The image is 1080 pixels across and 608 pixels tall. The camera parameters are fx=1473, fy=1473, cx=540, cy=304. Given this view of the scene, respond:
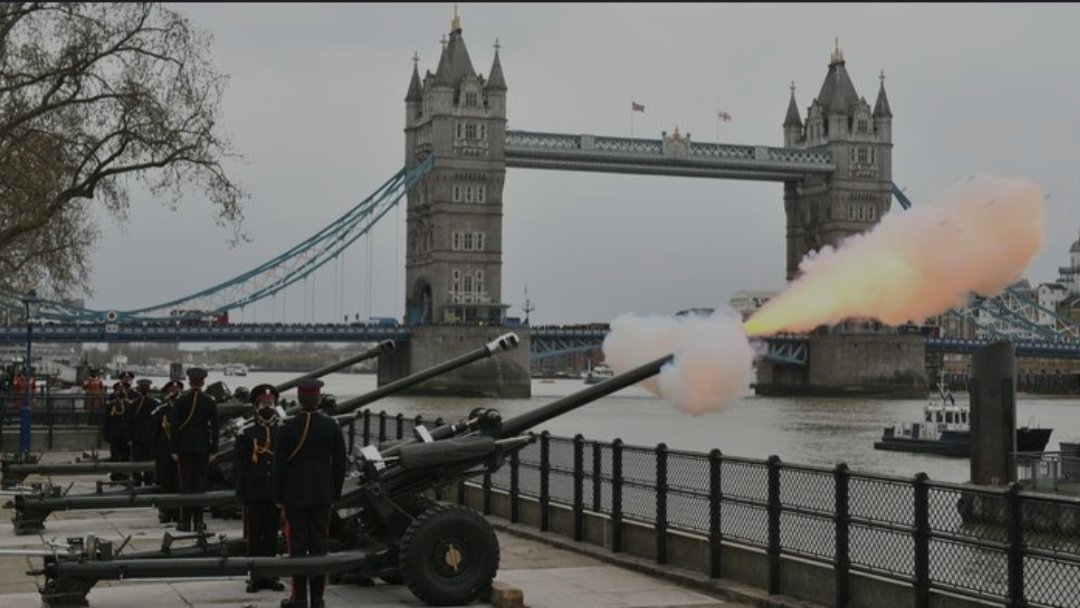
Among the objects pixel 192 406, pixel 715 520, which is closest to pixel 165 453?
pixel 192 406

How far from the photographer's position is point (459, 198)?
13288 cm

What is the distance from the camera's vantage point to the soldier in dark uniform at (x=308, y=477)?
436 inches

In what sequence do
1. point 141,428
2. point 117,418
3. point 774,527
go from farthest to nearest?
point 117,418
point 141,428
point 774,527

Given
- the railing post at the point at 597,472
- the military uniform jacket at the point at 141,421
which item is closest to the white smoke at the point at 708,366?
the railing post at the point at 597,472

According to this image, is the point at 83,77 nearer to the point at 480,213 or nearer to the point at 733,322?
the point at 733,322

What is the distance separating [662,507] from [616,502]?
1015 mm

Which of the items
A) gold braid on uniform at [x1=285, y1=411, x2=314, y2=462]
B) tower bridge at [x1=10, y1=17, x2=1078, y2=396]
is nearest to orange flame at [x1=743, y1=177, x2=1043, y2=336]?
gold braid on uniform at [x1=285, y1=411, x2=314, y2=462]

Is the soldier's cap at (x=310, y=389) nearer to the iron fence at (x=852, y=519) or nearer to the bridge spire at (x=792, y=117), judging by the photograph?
the iron fence at (x=852, y=519)

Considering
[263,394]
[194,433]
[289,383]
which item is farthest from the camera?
[289,383]

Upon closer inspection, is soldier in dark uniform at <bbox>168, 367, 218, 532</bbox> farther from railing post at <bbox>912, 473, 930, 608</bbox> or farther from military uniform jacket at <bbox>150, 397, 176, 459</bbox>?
railing post at <bbox>912, 473, 930, 608</bbox>

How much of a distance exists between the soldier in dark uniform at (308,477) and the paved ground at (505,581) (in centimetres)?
86

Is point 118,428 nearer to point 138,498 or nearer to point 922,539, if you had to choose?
point 138,498

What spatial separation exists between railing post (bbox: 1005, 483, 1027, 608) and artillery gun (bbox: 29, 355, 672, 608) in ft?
10.2

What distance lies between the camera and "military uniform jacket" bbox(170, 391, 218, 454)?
15320mm
